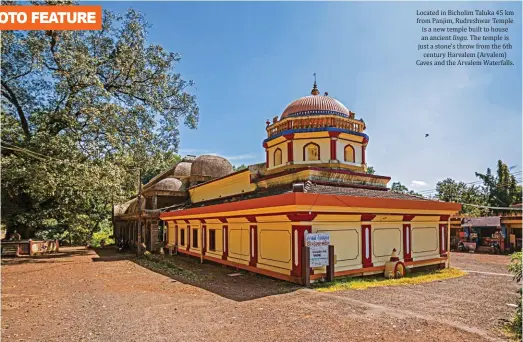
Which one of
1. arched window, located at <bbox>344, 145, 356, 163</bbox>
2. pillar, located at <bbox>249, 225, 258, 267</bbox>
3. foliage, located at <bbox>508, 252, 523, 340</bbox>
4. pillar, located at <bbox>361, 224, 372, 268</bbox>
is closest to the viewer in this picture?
foliage, located at <bbox>508, 252, 523, 340</bbox>

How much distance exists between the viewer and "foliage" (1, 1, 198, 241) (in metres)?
19.6

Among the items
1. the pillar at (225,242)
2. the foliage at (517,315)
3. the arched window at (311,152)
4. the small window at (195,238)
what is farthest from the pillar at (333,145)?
the foliage at (517,315)

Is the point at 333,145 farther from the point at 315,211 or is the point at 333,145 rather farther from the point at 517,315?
the point at 517,315

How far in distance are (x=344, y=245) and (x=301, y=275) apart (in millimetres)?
2144

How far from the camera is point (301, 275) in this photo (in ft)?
36.9

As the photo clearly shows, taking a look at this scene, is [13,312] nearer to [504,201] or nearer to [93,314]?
[93,314]

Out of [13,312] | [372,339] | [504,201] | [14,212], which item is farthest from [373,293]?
[504,201]

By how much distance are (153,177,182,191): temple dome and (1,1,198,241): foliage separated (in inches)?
80.1

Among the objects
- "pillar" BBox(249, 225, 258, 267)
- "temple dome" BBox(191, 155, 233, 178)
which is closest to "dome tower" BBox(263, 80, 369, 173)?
"pillar" BBox(249, 225, 258, 267)

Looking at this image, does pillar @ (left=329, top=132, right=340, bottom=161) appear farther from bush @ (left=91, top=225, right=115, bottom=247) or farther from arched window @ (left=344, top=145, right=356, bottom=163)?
bush @ (left=91, top=225, right=115, bottom=247)

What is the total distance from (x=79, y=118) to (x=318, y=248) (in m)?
17.7

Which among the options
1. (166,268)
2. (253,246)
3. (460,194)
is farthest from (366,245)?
(460,194)

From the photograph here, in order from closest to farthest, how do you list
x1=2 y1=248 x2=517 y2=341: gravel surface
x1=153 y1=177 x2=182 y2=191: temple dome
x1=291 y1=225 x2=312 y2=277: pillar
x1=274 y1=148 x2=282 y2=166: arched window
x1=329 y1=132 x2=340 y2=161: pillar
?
x1=2 y1=248 x2=517 y2=341: gravel surface < x1=291 y1=225 x2=312 y2=277: pillar < x1=329 y1=132 x2=340 y2=161: pillar < x1=274 y1=148 x2=282 y2=166: arched window < x1=153 y1=177 x2=182 y2=191: temple dome

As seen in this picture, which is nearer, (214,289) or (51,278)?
(214,289)
